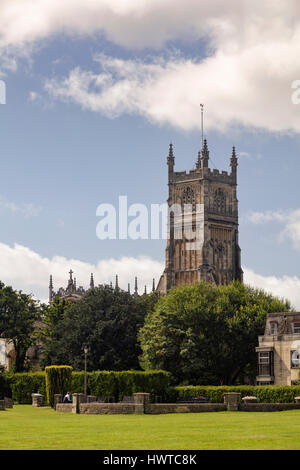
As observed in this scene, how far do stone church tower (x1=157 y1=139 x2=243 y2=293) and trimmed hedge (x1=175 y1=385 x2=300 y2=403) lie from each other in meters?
73.4

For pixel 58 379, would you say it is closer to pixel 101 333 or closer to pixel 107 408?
pixel 107 408

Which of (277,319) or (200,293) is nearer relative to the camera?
(277,319)

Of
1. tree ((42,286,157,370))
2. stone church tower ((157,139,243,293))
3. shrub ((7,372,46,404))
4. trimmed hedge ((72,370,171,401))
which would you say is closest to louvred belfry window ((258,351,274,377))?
trimmed hedge ((72,370,171,401))

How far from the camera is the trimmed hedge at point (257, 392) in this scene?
62.5 meters

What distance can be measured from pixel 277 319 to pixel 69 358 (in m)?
22.6

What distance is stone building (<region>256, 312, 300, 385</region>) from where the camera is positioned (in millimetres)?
74188

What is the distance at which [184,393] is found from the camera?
68500mm

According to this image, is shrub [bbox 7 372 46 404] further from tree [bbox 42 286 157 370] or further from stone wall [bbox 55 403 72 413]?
stone wall [bbox 55 403 72 413]

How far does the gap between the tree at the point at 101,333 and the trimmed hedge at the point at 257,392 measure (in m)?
16.5

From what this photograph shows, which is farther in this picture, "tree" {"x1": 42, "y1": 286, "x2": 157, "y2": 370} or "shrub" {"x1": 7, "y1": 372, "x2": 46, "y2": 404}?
"tree" {"x1": 42, "y1": 286, "x2": 157, "y2": 370}

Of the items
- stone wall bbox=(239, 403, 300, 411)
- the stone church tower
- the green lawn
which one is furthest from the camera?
the stone church tower
